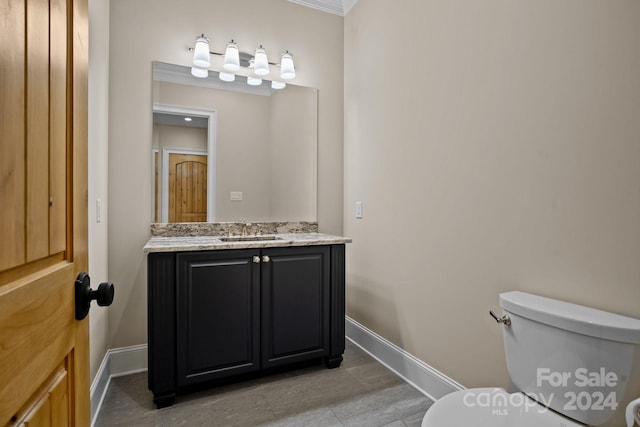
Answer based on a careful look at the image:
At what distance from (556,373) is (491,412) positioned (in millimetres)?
243

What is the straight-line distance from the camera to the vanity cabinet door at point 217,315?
1.79 meters

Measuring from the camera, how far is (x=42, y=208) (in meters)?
0.57

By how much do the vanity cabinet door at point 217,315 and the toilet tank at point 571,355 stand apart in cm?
131

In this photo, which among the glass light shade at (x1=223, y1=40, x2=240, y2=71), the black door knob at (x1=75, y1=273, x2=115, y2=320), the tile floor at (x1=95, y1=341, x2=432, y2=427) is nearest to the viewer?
the black door knob at (x1=75, y1=273, x2=115, y2=320)

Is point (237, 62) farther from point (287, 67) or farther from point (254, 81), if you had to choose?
point (287, 67)

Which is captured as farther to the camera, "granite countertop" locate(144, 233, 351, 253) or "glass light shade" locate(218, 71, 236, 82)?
"glass light shade" locate(218, 71, 236, 82)

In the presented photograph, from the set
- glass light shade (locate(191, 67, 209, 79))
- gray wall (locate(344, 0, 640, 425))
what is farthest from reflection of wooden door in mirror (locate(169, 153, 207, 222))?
gray wall (locate(344, 0, 640, 425))

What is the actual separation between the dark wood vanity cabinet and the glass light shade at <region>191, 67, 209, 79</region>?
1.27 meters

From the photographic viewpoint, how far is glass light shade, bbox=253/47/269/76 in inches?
95.1

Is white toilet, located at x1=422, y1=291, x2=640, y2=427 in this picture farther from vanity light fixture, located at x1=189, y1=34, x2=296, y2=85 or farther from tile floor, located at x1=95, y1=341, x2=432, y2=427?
vanity light fixture, located at x1=189, y1=34, x2=296, y2=85

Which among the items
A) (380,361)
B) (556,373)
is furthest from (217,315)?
(556,373)

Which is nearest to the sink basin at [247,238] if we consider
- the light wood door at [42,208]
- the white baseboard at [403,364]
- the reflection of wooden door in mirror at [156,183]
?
the reflection of wooden door in mirror at [156,183]

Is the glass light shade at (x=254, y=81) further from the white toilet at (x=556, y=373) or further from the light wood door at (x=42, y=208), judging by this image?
the white toilet at (x=556, y=373)

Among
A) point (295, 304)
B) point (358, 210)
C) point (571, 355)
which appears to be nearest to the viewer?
point (571, 355)
